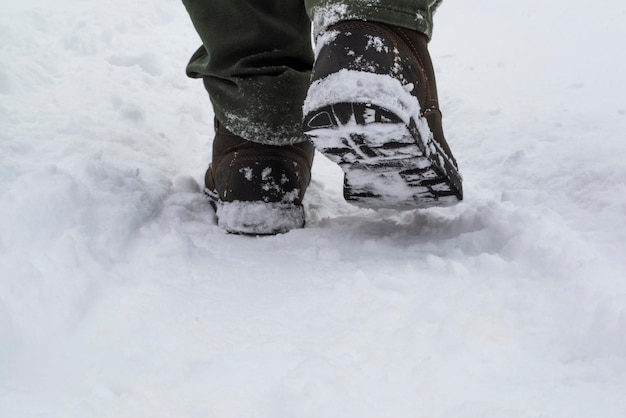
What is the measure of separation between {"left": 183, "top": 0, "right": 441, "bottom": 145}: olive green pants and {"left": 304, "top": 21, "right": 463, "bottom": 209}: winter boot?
24cm

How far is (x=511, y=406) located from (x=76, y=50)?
1.93 meters

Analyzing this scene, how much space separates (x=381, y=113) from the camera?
85cm

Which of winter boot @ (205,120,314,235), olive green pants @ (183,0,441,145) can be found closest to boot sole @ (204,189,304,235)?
winter boot @ (205,120,314,235)

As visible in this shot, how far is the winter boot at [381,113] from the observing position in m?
0.86

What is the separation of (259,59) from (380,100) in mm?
418

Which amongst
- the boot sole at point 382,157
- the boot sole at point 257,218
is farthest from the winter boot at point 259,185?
the boot sole at point 382,157

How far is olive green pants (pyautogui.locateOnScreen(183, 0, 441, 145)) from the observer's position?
1175 millimetres

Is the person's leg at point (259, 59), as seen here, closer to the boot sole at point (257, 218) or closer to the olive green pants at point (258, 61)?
the olive green pants at point (258, 61)

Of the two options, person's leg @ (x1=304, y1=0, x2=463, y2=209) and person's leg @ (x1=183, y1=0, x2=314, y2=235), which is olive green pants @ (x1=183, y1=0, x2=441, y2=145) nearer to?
person's leg @ (x1=183, y1=0, x2=314, y2=235)

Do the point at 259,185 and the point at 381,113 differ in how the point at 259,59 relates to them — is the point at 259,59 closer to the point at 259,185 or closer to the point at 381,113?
the point at 259,185

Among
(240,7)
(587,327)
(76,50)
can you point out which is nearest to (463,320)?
(587,327)

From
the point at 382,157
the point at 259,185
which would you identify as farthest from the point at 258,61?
the point at 382,157

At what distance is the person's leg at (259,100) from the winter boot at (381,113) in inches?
7.6

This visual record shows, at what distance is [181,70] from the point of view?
90.1 inches
